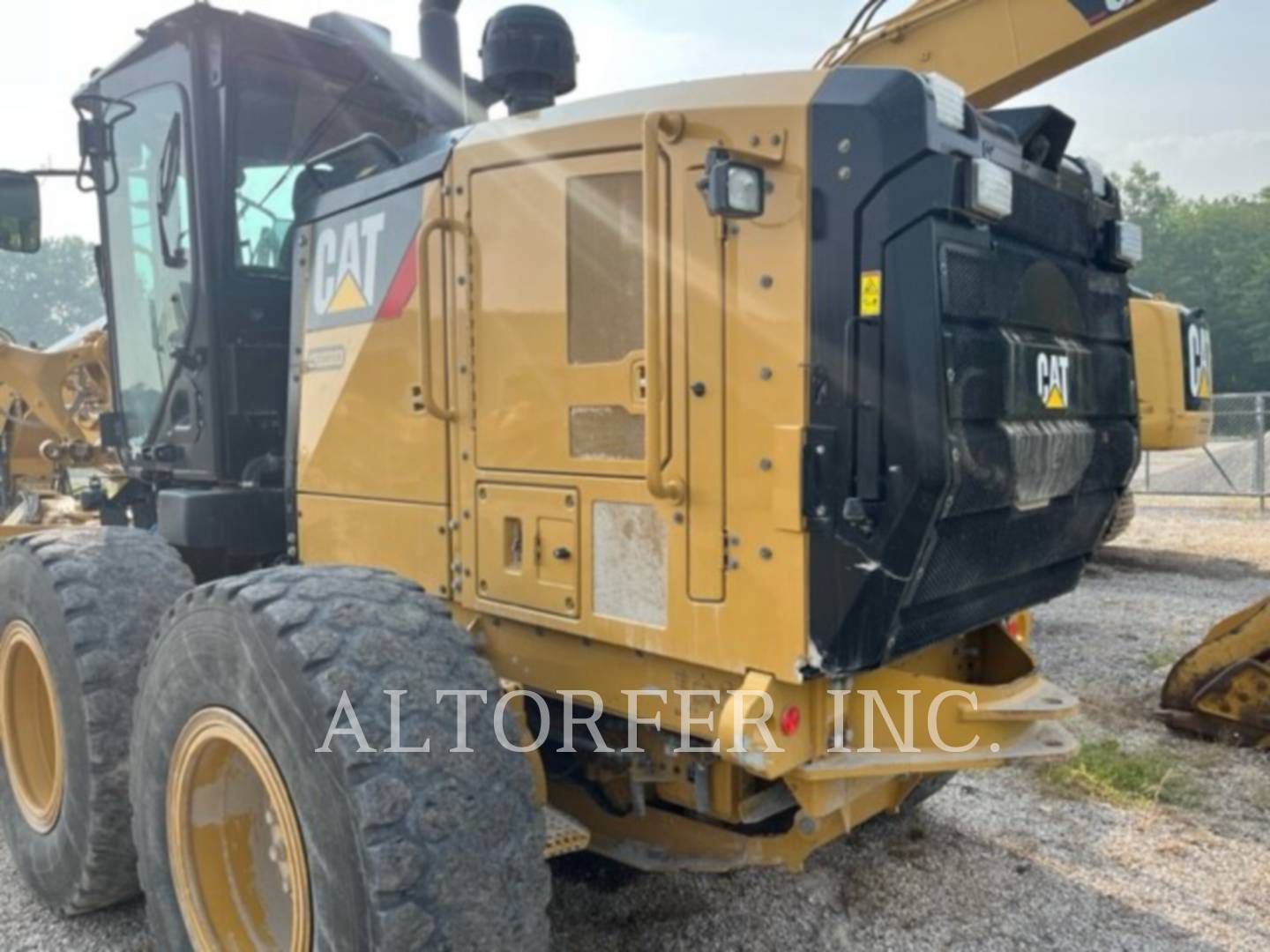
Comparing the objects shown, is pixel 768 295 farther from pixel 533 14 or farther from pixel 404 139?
pixel 404 139

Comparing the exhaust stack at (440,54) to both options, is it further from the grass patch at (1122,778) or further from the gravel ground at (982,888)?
the grass patch at (1122,778)

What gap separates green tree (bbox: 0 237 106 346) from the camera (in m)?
72.2

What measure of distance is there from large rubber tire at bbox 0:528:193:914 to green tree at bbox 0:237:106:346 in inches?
3056

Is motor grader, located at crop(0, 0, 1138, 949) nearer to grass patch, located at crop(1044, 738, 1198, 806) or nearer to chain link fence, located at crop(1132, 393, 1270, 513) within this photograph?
grass patch, located at crop(1044, 738, 1198, 806)

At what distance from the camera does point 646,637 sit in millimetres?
2529

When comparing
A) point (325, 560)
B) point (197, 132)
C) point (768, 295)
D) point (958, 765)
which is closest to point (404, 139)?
point (197, 132)

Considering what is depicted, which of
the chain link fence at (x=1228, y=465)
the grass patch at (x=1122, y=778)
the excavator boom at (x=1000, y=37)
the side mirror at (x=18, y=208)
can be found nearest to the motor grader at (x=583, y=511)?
the side mirror at (x=18, y=208)

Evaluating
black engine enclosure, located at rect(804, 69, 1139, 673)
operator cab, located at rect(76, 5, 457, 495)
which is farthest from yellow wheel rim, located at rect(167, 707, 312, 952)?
black engine enclosure, located at rect(804, 69, 1139, 673)

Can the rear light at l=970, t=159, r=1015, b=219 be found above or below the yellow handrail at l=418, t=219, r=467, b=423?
above

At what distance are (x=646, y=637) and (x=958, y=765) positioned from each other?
877mm

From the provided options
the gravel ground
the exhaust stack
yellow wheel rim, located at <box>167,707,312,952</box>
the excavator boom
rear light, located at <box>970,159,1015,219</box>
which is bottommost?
the gravel ground

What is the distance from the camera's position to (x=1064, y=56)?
5531mm

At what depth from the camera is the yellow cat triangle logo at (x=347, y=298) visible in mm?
3239

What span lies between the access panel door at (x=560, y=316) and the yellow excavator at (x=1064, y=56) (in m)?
3.94
